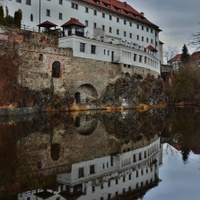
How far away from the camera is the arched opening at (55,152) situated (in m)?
13.2

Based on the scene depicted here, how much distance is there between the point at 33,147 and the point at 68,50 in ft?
104

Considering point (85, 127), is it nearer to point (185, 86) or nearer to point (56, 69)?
point (56, 69)

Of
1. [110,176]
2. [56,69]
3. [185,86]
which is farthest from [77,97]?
[110,176]

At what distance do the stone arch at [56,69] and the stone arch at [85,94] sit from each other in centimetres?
426

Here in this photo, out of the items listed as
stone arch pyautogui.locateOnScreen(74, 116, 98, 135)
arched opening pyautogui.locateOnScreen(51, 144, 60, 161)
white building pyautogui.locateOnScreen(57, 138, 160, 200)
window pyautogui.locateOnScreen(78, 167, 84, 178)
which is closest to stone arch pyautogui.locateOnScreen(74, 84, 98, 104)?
stone arch pyautogui.locateOnScreen(74, 116, 98, 135)

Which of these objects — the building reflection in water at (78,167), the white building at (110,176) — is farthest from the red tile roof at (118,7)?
the white building at (110,176)

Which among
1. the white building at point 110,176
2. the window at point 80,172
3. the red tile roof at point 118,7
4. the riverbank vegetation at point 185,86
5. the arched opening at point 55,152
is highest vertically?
the red tile roof at point 118,7

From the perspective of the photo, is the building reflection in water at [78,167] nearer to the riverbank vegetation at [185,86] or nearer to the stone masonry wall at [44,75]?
the stone masonry wall at [44,75]

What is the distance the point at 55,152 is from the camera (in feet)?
47.2

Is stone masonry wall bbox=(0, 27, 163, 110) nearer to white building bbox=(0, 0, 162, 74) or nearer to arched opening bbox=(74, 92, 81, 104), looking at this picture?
arched opening bbox=(74, 92, 81, 104)

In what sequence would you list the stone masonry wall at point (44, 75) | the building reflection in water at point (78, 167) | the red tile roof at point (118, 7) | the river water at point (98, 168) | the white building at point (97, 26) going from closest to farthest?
the river water at point (98, 168) < the building reflection in water at point (78, 167) < the stone masonry wall at point (44, 75) < the white building at point (97, 26) < the red tile roof at point (118, 7)

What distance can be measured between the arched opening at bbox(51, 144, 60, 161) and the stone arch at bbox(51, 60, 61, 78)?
29.5 metres

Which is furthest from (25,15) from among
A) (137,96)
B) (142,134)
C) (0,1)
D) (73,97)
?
(142,134)

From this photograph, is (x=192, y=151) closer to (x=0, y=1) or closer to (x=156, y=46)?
(x=0, y=1)
